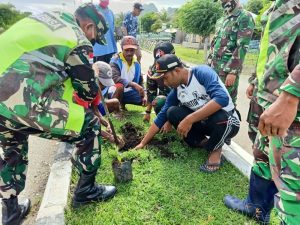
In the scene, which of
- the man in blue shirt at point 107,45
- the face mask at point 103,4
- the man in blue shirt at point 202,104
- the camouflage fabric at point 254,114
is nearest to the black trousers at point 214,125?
the man in blue shirt at point 202,104

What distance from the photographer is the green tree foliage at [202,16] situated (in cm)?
2123

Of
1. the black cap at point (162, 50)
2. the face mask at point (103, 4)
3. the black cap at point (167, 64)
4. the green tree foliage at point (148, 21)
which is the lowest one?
the green tree foliage at point (148, 21)

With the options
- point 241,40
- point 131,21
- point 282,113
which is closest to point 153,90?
point 241,40

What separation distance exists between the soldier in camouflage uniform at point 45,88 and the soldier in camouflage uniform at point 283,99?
4.31ft

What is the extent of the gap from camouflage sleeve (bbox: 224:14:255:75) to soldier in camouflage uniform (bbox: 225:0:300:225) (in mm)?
2364

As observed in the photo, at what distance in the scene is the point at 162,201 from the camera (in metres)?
2.82

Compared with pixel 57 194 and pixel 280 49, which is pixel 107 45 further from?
pixel 280 49

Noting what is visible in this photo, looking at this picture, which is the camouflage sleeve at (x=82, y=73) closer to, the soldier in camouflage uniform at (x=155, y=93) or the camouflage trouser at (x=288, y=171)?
the camouflage trouser at (x=288, y=171)

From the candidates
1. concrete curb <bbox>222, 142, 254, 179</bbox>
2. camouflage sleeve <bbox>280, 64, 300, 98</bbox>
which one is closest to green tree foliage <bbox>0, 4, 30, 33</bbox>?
concrete curb <bbox>222, 142, 254, 179</bbox>

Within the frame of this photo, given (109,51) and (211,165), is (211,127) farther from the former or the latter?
(109,51)

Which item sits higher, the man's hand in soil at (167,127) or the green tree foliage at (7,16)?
the man's hand in soil at (167,127)

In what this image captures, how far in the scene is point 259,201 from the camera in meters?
2.45

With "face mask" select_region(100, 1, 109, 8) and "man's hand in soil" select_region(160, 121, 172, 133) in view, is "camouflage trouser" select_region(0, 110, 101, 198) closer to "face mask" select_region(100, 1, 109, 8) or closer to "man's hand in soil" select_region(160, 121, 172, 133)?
"man's hand in soil" select_region(160, 121, 172, 133)

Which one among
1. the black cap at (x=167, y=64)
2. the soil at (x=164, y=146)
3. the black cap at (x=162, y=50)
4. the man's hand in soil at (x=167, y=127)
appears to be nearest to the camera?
the black cap at (x=167, y=64)
